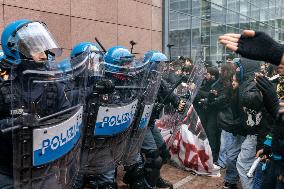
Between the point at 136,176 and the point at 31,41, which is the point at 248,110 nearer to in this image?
the point at 136,176

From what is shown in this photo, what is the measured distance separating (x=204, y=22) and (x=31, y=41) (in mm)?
10206

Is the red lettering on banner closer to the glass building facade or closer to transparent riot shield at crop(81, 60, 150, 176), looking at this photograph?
transparent riot shield at crop(81, 60, 150, 176)

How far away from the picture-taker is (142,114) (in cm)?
376

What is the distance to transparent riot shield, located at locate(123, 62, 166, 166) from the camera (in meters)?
3.60

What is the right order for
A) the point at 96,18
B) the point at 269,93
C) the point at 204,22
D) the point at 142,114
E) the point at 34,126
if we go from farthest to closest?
1. the point at 204,22
2. the point at 96,18
3. the point at 142,114
4. the point at 269,93
5. the point at 34,126

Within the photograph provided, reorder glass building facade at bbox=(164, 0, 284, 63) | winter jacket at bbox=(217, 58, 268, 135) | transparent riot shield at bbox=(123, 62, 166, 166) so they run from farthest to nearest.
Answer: glass building facade at bbox=(164, 0, 284, 63) → winter jacket at bbox=(217, 58, 268, 135) → transparent riot shield at bbox=(123, 62, 166, 166)

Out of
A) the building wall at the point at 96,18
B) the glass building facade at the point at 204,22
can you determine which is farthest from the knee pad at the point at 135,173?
the glass building facade at the point at 204,22

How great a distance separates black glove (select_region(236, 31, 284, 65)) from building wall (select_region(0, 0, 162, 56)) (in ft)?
16.8

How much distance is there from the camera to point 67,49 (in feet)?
24.1

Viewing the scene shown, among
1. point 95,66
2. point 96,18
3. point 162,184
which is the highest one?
point 96,18

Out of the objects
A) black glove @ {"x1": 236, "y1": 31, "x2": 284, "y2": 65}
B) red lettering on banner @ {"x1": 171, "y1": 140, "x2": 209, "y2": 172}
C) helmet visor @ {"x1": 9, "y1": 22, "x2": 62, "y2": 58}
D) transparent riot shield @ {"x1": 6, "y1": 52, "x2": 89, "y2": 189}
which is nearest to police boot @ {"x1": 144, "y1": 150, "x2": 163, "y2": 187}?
red lettering on banner @ {"x1": 171, "y1": 140, "x2": 209, "y2": 172}

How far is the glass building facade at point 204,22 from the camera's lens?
10.7m

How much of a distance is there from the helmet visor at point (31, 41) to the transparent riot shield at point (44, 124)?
449 mm

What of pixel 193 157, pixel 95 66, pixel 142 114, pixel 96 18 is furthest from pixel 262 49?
pixel 96 18
